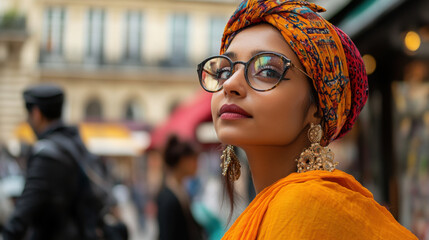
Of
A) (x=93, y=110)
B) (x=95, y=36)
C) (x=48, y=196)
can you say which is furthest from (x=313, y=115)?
(x=95, y=36)

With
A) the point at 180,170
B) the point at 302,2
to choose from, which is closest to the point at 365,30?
the point at 180,170

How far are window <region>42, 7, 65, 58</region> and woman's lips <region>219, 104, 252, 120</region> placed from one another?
28.8 meters

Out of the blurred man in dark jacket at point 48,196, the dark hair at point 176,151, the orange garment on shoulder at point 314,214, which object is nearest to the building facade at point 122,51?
the dark hair at point 176,151

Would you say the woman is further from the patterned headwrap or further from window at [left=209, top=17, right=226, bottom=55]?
window at [left=209, top=17, right=226, bottom=55]

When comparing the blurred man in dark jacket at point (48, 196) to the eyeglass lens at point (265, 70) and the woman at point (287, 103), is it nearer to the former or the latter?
the woman at point (287, 103)

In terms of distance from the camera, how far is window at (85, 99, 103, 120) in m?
29.5

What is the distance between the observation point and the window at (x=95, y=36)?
2975cm

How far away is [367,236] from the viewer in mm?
1319

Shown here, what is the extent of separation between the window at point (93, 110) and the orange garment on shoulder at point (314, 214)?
1123 inches

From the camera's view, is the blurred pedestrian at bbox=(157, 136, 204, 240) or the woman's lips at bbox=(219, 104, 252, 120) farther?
the blurred pedestrian at bbox=(157, 136, 204, 240)

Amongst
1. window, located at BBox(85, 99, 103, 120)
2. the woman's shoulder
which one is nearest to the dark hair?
the woman's shoulder

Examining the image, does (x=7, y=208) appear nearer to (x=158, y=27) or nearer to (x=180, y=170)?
(x=180, y=170)

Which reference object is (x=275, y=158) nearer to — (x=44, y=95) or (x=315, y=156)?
(x=315, y=156)

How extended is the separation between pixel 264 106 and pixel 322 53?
201mm
